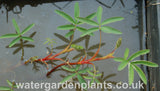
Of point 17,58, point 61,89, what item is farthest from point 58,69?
point 17,58

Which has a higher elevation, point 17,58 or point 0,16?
point 0,16

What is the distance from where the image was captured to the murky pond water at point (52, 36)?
1.01 metres

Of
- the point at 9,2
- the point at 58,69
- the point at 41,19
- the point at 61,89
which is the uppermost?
the point at 9,2

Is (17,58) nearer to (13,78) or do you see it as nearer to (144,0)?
(13,78)

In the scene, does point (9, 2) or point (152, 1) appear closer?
point (152, 1)

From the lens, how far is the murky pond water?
1014mm

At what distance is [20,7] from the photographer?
107 centimetres

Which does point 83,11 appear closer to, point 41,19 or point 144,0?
point 41,19

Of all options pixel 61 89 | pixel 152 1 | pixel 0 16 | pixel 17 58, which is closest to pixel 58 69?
pixel 61 89

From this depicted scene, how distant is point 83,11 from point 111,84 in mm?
495

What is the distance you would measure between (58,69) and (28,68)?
0.19 meters

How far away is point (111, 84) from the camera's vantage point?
1.00 m

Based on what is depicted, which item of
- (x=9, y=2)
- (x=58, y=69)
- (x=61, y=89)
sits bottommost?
(x=61, y=89)

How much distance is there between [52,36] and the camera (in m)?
1.04
